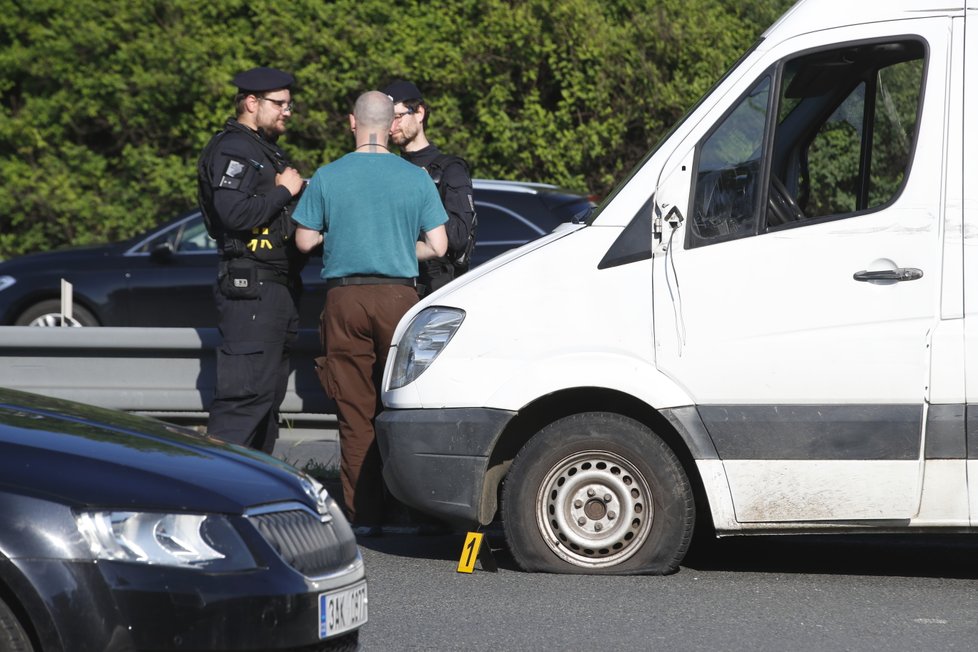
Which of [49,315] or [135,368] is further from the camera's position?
[49,315]

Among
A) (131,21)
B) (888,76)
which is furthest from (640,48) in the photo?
(888,76)

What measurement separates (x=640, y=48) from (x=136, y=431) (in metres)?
11.3

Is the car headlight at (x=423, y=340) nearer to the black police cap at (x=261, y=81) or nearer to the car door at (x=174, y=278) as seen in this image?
the black police cap at (x=261, y=81)

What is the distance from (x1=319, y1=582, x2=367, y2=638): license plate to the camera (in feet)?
12.2

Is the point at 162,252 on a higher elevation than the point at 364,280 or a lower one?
higher

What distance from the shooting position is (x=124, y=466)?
3.64 m

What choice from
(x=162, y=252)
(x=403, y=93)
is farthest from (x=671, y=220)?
(x=162, y=252)

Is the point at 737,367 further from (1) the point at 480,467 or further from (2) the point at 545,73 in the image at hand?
(2) the point at 545,73

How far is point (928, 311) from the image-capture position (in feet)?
18.0

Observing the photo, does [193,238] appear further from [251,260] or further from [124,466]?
[124,466]

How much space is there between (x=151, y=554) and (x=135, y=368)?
193 inches

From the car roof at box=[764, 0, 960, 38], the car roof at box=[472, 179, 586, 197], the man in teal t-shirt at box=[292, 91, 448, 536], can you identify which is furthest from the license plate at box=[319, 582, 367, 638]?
the car roof at box=[472, 179, 586, 197]

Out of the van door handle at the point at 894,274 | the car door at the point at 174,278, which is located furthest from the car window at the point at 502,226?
the van door handle at the point at 894,274

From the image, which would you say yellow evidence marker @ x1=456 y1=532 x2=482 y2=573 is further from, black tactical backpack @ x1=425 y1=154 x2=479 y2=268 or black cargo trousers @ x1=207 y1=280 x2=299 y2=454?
black tactical backpack @ x1=425 y1=154 x2=479 y2=268
